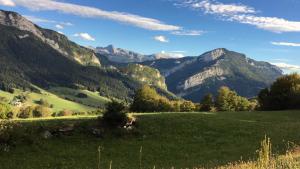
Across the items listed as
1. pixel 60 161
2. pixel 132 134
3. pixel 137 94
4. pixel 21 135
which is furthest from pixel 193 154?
pixel 137 94

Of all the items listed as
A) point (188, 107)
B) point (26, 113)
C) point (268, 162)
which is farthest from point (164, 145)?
point (26, 113)

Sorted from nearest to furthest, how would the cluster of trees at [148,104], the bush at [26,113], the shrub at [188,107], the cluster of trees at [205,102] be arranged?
the cluster of trees at [148,104]
the cluster of trees at [205,102]
the shrub at [188,107]
the bush at [26,113]

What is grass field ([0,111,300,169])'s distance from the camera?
3397 centimetres

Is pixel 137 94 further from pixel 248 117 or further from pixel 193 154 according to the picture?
pixel 193 154

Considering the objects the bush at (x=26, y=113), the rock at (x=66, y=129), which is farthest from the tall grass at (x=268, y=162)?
the bush at (x=26, y=113)

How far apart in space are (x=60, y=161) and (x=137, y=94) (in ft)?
295

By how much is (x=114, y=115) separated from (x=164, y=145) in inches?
290

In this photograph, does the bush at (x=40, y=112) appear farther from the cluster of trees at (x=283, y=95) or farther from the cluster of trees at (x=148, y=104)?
the cluster of trees at (x=283, y=95)

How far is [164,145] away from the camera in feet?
133

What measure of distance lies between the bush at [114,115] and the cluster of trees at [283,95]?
45.4 meters

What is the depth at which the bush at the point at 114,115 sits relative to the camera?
44.9 meters

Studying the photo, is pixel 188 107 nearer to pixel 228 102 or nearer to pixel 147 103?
pixel 228 102

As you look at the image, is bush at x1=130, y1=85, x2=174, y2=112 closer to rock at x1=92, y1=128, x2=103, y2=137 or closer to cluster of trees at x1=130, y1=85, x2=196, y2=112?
cluster of trees at x1=130, y1=85, x2=196, y2=112

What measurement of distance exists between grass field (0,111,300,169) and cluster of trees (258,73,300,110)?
2748cm
